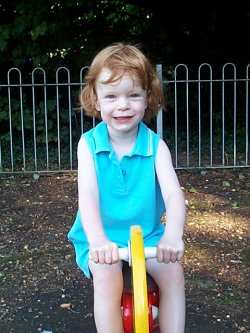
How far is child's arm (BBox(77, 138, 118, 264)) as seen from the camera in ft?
6.80

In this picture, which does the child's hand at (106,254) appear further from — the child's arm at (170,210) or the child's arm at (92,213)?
the child's arm at (170,210)

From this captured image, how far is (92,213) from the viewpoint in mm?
2311

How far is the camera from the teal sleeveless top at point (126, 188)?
7.98 ft

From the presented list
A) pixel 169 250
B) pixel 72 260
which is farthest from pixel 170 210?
pixel 72 260

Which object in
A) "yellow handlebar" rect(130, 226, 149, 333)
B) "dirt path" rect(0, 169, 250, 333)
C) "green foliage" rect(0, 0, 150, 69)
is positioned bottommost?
"dirt path" rect(0, 169, 250, 333)

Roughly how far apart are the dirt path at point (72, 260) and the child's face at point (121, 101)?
1577 mm

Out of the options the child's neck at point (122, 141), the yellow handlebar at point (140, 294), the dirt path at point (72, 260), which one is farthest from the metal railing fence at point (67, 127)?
the yellow handlebar at point (140, 294)

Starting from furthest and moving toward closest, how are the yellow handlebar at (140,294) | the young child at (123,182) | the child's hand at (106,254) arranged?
the young child at (123,182)
the child's hand at (106,254)
the yellow handlebar at (140,294)

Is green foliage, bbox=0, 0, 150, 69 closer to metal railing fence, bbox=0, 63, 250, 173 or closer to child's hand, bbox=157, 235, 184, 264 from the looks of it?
metal railing fence, bbox=0, 63, 250, 173

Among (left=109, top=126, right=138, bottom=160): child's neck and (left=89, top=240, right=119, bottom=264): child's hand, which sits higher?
(left=109, top=126, right=138, bottom=160): child's neck

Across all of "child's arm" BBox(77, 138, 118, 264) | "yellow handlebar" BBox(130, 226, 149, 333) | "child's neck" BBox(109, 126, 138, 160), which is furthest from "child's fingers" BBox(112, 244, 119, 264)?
"child's neck" BBox(109, 126, 138, 160)

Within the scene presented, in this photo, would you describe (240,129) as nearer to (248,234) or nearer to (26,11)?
(26,11)

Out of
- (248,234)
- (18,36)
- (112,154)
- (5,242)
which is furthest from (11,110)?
(112,154)

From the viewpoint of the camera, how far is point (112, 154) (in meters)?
2.47
